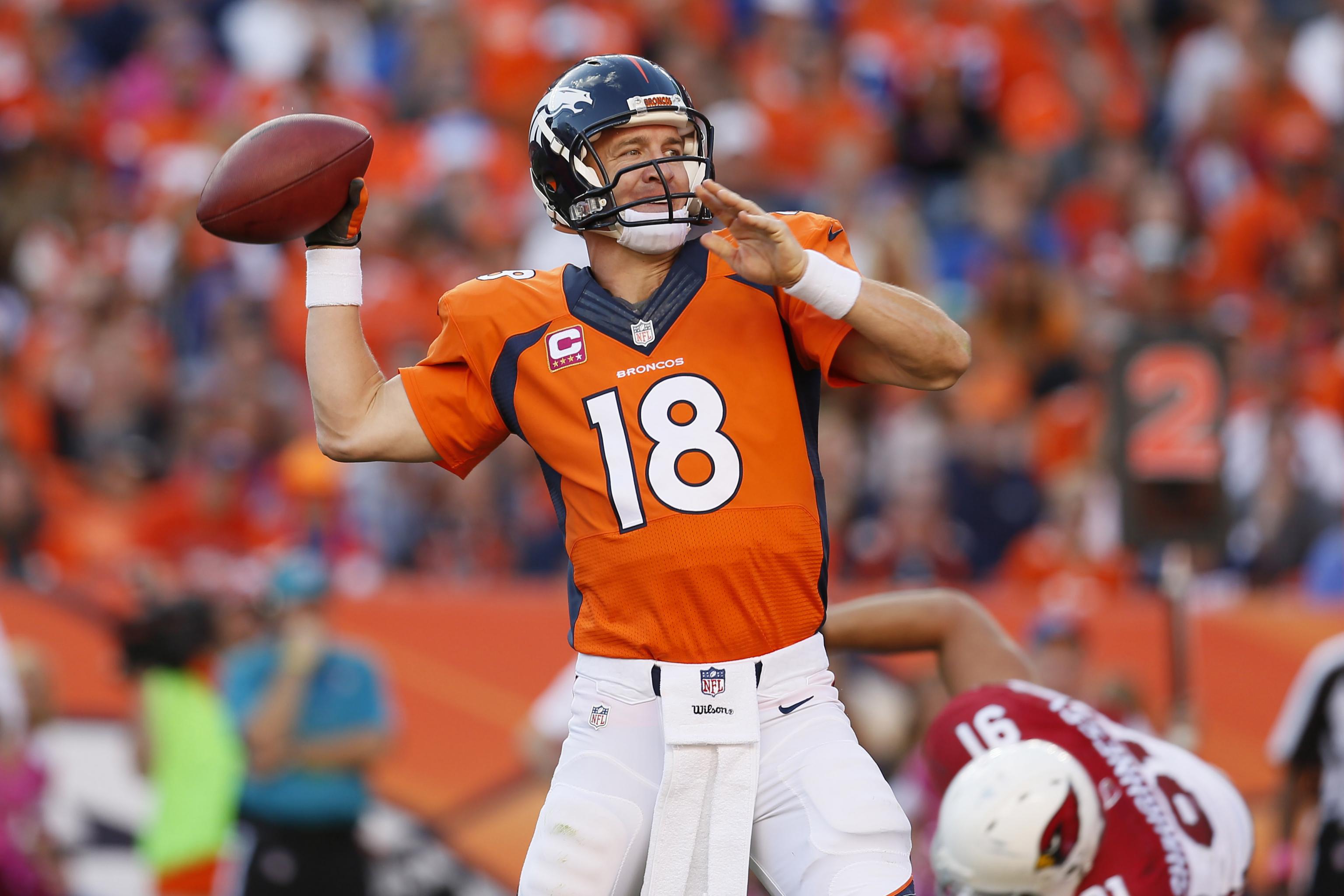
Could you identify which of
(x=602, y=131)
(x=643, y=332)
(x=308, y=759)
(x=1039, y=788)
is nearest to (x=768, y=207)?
(x=308, y=759)

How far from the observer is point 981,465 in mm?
8289

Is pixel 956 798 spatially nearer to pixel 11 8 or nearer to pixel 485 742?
pixel 485 742

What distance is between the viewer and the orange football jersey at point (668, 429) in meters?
3.42

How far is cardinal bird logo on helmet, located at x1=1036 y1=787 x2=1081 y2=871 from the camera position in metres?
3.99

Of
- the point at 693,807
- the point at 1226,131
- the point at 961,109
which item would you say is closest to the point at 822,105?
the point at 961,109

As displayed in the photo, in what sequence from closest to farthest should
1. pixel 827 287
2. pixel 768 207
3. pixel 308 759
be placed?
pixel 827 287
pixel 308 759
pixel 768 207

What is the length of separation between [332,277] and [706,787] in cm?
129

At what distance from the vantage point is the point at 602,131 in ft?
11.8

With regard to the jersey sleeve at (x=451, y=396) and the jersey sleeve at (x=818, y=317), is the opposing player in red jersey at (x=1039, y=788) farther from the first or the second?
the jersey sleeve at (x=451, y=396)

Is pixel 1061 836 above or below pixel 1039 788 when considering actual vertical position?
below

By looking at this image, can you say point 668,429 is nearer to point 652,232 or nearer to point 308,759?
point 652,232

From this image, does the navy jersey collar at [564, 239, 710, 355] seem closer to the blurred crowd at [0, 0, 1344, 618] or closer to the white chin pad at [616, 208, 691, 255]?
the white chin pad at [616, 208, 691, 255]

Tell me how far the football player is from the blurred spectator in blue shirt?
12.2ft

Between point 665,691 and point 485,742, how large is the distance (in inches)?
187
